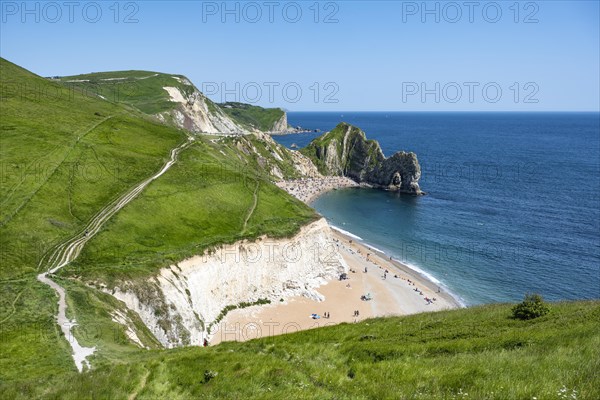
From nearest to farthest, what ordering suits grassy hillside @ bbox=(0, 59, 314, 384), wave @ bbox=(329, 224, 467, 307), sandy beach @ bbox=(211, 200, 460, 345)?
grassy hillside @ bbox=(0, 59, 314, 384) < sandy beach @ bbox=(211, 200, 460, 345) < wave @ bbox=(329, 224, 467, 307)

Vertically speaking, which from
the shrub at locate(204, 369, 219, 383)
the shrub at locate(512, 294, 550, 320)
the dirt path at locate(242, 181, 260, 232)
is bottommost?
the shrub at locate(204, 369, 219, 383)

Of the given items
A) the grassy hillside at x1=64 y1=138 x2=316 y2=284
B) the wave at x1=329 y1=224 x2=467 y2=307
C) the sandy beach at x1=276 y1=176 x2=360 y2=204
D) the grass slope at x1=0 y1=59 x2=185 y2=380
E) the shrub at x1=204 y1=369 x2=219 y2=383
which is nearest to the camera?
the shrub at x1=204 y1=369 x2=219 y2=383

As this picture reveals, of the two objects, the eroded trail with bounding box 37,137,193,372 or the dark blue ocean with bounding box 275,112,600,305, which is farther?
the dark blue ocean with bounding box 275,112,600,305

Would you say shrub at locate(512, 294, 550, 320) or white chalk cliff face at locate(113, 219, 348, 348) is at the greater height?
shrub at locate(512, 294, 550, 320)

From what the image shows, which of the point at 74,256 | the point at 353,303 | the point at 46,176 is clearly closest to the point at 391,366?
the point at 74,256

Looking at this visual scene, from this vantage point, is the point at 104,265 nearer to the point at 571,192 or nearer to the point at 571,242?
the point at 571,242

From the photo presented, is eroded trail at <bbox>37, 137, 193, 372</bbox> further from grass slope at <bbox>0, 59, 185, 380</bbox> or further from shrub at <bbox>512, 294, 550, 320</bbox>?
shrub at <bbox>512, 294, 550, 320</bbox>

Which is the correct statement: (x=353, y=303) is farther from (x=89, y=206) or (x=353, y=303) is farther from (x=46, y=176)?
(x=46, y=176)

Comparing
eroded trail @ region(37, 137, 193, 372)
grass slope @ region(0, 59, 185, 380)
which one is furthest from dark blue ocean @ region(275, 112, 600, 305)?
grass slope @ region(0, 59, 185, 380)
